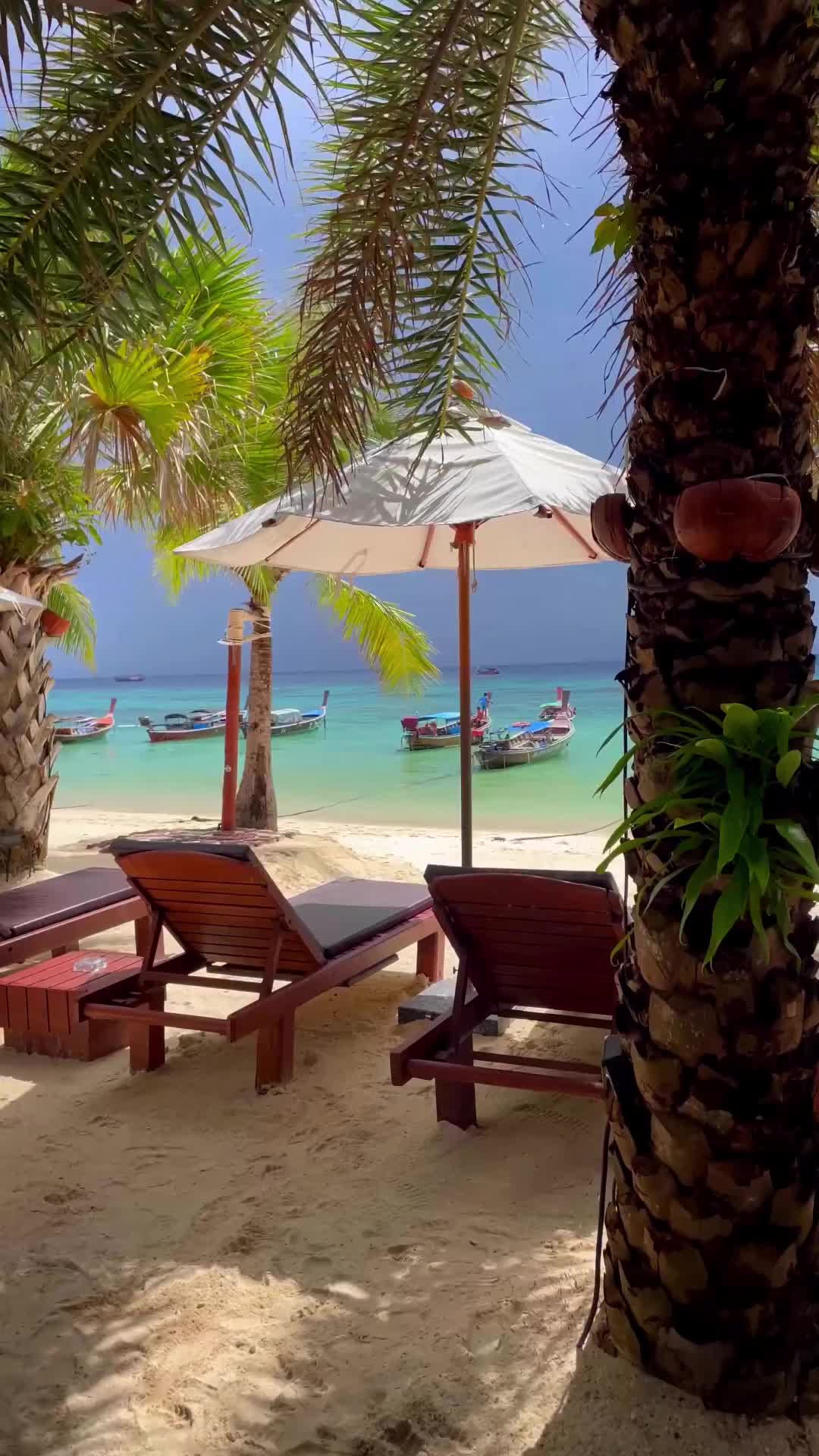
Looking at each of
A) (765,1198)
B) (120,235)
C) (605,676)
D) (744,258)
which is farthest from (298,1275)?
(605,676)

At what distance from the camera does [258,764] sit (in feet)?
37.3

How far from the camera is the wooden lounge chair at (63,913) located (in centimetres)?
470

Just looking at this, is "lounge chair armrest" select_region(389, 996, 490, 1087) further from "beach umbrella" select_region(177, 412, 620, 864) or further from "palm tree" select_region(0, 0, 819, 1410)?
"beach umbrella" select_region(177, 412, 620, 864)

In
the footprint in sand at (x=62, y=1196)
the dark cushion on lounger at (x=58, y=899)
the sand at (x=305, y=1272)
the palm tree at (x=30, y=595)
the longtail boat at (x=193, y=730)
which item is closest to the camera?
the sand at (x=305, y=1272)

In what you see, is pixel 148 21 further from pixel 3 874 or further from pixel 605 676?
pixel 605 676

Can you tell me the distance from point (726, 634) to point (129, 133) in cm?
255

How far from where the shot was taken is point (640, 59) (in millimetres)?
1873

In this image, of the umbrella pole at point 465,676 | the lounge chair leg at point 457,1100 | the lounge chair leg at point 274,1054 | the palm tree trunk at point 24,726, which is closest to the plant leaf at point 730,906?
the lounge chair leg at point 457,1100

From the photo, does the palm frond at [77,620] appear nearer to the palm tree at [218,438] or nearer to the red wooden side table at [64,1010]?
the palm tree at [218,438]

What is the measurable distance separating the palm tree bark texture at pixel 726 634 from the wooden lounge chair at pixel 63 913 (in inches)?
126

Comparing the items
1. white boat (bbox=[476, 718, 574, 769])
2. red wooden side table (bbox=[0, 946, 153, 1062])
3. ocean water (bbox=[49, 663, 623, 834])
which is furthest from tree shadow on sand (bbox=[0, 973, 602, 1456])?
white boat (bbox=[476, 718, 574, 769])

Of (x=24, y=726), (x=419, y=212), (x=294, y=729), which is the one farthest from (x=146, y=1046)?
(x=294, y=729)

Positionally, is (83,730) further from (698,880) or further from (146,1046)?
(698,880)

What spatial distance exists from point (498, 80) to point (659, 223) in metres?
2.27
